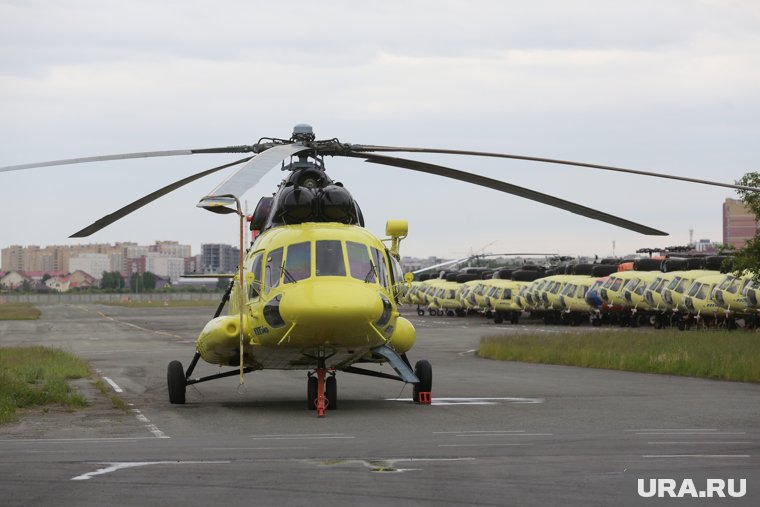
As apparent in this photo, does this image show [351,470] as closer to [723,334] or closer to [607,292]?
[723,334]

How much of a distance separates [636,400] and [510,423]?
4113 millimetres

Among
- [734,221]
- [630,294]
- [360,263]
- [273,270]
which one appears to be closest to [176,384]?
[273,270]

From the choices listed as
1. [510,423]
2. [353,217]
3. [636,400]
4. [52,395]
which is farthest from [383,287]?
[52,395]

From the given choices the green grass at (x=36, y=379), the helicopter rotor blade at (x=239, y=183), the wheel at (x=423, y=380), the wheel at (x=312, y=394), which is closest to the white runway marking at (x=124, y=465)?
the helicopter rotor blade at (x=239, y=183)

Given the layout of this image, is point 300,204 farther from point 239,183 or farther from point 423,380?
point 239,183

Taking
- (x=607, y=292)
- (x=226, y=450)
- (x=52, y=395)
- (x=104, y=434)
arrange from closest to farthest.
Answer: (x=226, y=450) < (x=104, y=434) < (x=52, y=395) < (x=607, y=292)

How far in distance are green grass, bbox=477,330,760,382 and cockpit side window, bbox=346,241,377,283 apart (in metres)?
9.53

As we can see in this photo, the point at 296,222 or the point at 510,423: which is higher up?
the point at 296,222

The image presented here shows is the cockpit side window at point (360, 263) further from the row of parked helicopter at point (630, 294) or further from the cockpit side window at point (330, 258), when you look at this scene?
the row of parked helicopter at point (630, 294)

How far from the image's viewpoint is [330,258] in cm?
1634

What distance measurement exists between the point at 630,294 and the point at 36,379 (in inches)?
1293

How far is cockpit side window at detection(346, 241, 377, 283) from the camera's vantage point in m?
16.4

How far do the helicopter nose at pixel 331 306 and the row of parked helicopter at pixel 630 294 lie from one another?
956 inches

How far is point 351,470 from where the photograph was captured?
10477mm
